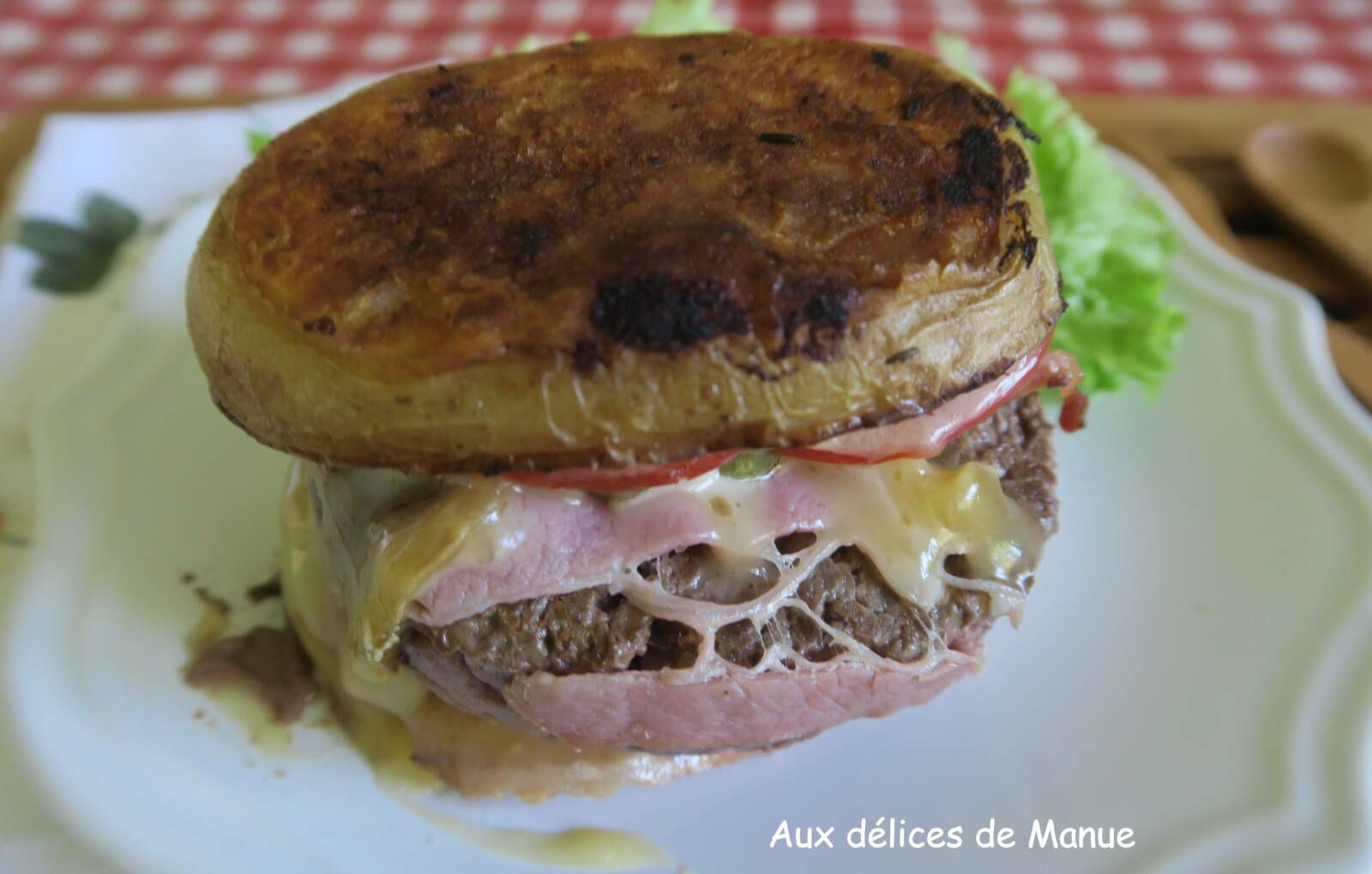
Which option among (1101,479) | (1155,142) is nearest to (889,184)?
(1101,479)

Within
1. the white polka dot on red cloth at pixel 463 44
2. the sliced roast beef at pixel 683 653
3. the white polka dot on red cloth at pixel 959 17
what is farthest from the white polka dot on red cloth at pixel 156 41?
the sliced roast beef at pixel 683 653

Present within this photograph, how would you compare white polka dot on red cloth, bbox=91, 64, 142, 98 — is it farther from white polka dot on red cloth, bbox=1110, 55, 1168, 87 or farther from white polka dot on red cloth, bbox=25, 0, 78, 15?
white polka dot on red cloth, bbox=1110, 55, 1168, 87

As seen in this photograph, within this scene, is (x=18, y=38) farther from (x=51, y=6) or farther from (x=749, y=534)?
(x=749, y=534)

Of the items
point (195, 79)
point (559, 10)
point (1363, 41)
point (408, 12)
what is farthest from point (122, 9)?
point (1363, 41)

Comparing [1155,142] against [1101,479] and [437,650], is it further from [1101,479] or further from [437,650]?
[437,650]

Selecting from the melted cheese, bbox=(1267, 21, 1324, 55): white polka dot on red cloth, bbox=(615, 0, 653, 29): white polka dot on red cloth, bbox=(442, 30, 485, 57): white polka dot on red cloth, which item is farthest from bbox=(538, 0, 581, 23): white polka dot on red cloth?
the melted cheese

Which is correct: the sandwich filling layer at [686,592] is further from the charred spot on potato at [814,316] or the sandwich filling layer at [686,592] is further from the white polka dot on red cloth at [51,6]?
the white polka dot on red cloth at [51,6]
